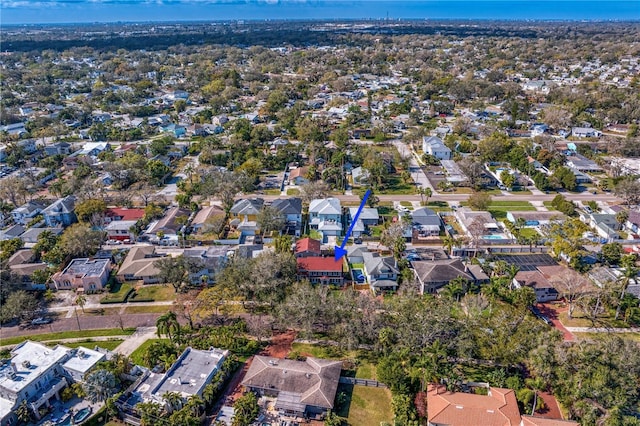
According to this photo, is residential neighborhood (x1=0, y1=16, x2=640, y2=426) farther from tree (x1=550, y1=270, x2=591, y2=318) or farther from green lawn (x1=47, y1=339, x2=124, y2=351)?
tree (x1=550, y1=270, x2=591, y2=318)

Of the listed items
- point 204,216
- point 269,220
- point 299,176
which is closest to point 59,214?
point 204,216

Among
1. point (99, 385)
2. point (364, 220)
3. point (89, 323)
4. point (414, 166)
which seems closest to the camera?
point (99, 385)

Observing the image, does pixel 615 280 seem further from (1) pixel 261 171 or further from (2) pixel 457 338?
(1) pixel 261 171

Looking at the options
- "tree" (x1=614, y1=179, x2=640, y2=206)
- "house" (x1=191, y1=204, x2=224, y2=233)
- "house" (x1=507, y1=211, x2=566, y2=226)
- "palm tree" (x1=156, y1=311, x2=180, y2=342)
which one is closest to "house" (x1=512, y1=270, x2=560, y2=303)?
"house" (x1=507, y1=211, x2=566, y2=226)

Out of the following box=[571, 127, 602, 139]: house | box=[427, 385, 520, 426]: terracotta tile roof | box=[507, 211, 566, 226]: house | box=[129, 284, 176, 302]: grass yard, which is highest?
box=[571, 127, 602, 139]: house

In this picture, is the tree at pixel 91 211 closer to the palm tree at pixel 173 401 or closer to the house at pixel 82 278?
the house at pixel 82 278

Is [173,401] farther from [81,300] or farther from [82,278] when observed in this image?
[82,278]
